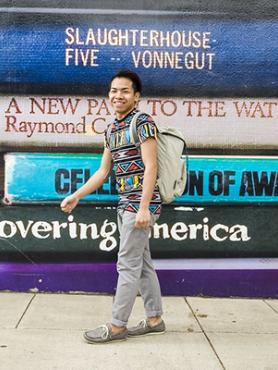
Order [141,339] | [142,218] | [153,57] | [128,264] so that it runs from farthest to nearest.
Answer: [153,57], [141,339], [128,264], [142,218]

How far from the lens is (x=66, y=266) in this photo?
16.2 ft

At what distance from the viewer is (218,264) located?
496 cm

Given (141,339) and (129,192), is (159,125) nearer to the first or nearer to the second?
(129,192)

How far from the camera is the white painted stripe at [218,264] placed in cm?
494

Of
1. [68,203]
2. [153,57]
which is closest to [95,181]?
[68,203]

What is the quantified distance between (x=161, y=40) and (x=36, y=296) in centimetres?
253

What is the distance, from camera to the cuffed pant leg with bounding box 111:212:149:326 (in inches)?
146

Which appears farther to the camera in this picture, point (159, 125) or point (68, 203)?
point (159, 125)

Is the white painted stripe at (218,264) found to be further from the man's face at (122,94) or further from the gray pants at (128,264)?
the man's face at (122,94)

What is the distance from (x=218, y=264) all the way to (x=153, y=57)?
6.40 ft

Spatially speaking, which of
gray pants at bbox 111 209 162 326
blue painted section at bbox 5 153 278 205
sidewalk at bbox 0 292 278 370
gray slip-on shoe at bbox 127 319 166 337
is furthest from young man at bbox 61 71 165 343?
blue painted section at bbox 5 153 278 205

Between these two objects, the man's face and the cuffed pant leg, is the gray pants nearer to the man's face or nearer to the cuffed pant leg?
the cuffed pant leg

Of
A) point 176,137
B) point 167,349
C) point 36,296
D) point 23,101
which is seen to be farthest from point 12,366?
point 23,101

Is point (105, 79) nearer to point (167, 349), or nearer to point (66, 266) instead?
point (66, 266)
